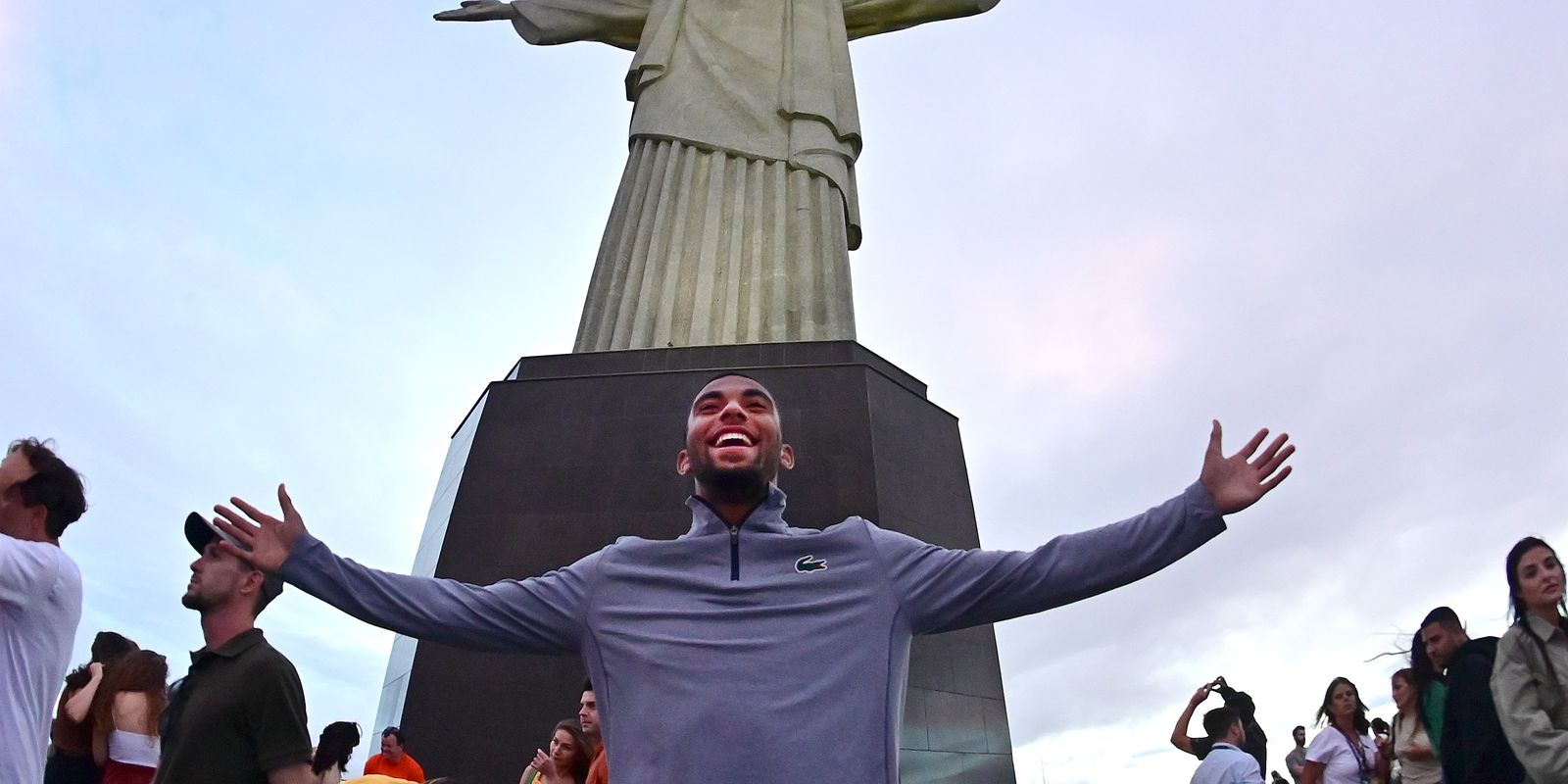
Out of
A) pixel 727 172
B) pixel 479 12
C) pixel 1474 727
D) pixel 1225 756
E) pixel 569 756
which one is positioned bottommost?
pixel 1474 727

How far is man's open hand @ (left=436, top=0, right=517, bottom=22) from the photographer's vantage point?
426 inches

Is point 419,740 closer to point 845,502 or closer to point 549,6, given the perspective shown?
point 845,502

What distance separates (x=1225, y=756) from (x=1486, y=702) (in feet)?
5.21

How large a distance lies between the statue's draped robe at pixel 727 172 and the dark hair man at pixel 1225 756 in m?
4.35

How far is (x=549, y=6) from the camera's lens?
10.9 meters

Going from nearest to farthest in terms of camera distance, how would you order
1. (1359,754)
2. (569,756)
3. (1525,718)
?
(1525,718) < (569,756) < (1359,754)

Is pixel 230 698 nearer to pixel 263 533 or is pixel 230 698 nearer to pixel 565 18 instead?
pixel 263 533

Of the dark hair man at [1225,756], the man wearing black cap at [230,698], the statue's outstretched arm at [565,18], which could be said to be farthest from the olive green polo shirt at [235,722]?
the statue's outstretched arm at [565,18]

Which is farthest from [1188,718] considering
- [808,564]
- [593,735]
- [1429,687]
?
[808,564]

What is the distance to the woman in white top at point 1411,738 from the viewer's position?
507 centimetres

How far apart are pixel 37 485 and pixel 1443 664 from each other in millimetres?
5036

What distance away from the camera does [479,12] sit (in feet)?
35.4

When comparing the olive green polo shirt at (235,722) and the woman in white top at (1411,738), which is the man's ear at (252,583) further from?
the woman in white top at (1411,738)

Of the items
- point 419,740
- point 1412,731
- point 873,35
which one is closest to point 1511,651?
point 1412,731
